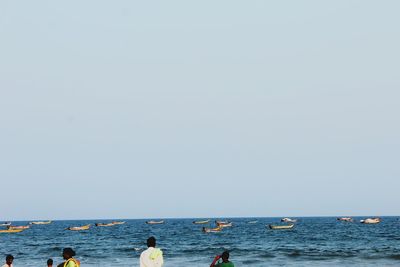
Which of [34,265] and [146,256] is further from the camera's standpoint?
[34,265]

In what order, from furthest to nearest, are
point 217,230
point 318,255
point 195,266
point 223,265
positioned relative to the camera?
point 217,230
point 318,255
point 195,266
point 223,265

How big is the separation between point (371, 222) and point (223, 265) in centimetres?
11121

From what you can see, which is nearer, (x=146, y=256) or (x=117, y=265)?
(x=146, y=256)

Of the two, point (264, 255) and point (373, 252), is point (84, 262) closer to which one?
point (264, 255)

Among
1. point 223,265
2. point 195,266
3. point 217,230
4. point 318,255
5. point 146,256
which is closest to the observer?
point 146,256

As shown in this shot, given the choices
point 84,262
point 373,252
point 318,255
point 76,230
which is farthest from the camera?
point 76,230

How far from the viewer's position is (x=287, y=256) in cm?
4362

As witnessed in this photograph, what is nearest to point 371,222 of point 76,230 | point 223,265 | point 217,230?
point 217,230

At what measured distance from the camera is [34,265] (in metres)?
37.5

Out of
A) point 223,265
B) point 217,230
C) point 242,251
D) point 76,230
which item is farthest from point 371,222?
point 223,265

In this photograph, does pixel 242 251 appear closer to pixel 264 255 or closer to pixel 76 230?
pixel 264 255

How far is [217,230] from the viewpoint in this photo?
92.3 metres

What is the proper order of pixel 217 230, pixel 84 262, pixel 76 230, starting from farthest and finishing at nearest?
pixel 76 230, pixel 217 230, pixel 84 262

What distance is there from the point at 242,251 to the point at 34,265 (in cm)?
1902
